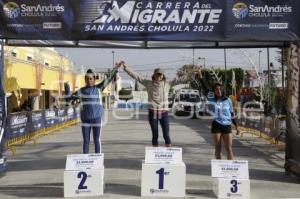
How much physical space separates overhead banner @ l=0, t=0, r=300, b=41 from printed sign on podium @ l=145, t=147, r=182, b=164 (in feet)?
7.68

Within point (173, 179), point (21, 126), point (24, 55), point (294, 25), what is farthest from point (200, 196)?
point (24, 55)

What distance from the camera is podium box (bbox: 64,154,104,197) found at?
8766 millimetres

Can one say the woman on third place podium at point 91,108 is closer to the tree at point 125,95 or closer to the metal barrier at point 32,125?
the metal barrier at point 32,125

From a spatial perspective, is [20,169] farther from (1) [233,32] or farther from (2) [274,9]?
(2) [274,9]

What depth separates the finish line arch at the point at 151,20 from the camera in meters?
10.2

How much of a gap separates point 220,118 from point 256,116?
1434 centimetres

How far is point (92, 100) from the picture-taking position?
10.2m

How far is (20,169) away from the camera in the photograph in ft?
39.8

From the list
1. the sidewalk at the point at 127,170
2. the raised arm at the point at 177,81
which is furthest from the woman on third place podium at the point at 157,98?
the sidewalk at the point at 127,170

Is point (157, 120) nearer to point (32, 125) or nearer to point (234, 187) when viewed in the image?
point (234, 187)

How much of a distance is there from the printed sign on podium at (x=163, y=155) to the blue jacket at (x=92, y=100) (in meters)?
1.64

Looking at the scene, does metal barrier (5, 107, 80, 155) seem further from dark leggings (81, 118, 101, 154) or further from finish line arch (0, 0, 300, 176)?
finish line arch (0, 0, 300, 176)

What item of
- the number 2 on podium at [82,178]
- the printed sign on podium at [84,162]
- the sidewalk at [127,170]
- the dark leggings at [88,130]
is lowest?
the sidewalk at [127,170]

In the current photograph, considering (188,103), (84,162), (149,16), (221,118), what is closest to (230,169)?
(221,118)
